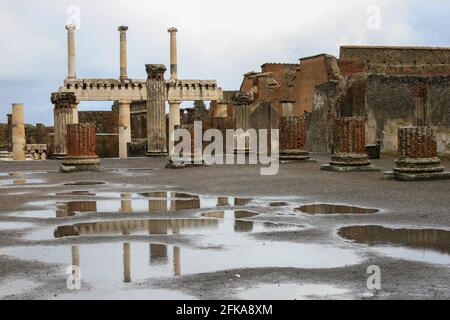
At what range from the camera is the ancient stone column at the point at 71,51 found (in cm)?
3788

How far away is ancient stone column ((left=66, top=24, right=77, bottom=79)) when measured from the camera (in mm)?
37884

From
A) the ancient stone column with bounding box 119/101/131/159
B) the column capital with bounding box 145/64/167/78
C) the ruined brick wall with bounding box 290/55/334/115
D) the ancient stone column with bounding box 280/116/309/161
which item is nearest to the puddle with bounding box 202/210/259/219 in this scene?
the ancient stone column with bounding box 280/116/309/161

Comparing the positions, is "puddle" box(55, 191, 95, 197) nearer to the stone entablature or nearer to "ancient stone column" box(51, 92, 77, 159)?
"ancient stone column" box(51, 92, 77, 159)

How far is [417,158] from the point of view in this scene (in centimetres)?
1230

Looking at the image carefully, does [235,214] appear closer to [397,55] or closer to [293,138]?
[293,138]

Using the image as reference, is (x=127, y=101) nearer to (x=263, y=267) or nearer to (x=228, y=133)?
(x=228, y=133)

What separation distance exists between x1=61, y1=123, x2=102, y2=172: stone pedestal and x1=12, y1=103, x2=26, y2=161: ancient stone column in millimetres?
12396

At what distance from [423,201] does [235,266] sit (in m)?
4.73

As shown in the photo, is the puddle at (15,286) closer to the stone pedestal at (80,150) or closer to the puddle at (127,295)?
Answer: the puddle at (127,295)

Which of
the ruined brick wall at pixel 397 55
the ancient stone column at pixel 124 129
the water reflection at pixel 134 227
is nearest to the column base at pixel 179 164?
the water reflection at pixel 134 227

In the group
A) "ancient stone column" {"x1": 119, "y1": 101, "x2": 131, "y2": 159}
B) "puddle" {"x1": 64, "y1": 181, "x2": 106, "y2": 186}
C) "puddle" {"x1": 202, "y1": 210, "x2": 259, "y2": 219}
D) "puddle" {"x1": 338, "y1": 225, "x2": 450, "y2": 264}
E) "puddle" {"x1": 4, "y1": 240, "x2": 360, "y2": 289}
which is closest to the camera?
"puddle" {"x1": 4, "y1": 240, "x2": 360, "y2": 289}

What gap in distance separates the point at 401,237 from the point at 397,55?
35.7 metres

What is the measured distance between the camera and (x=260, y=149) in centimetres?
3047
